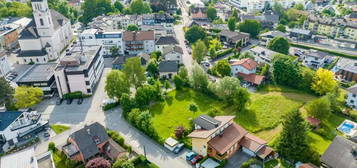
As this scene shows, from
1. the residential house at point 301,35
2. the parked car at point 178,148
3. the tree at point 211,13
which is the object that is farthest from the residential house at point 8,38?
the residential house at point 301,35

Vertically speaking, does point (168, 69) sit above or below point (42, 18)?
below

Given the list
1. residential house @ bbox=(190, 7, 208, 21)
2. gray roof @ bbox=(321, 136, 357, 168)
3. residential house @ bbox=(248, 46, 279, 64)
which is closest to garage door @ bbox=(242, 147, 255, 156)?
gray roof @ bbox=(321, 136, 357, 168)

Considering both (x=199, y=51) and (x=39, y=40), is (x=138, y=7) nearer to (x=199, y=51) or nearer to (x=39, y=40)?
(x=39, y=40)

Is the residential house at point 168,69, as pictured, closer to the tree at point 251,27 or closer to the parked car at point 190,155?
Answer: the parked car at point 190,155

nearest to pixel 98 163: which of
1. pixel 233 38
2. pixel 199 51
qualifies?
pixel 199 51

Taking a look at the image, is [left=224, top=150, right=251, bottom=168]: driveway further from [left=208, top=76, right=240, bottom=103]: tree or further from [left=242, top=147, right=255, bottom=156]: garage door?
[left=208, top=76, right=240, bottom=103]: tree

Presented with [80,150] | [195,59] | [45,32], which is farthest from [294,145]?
[45,32]

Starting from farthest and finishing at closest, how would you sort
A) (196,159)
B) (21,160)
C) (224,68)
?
(224,68), (196,159), (21,160)
